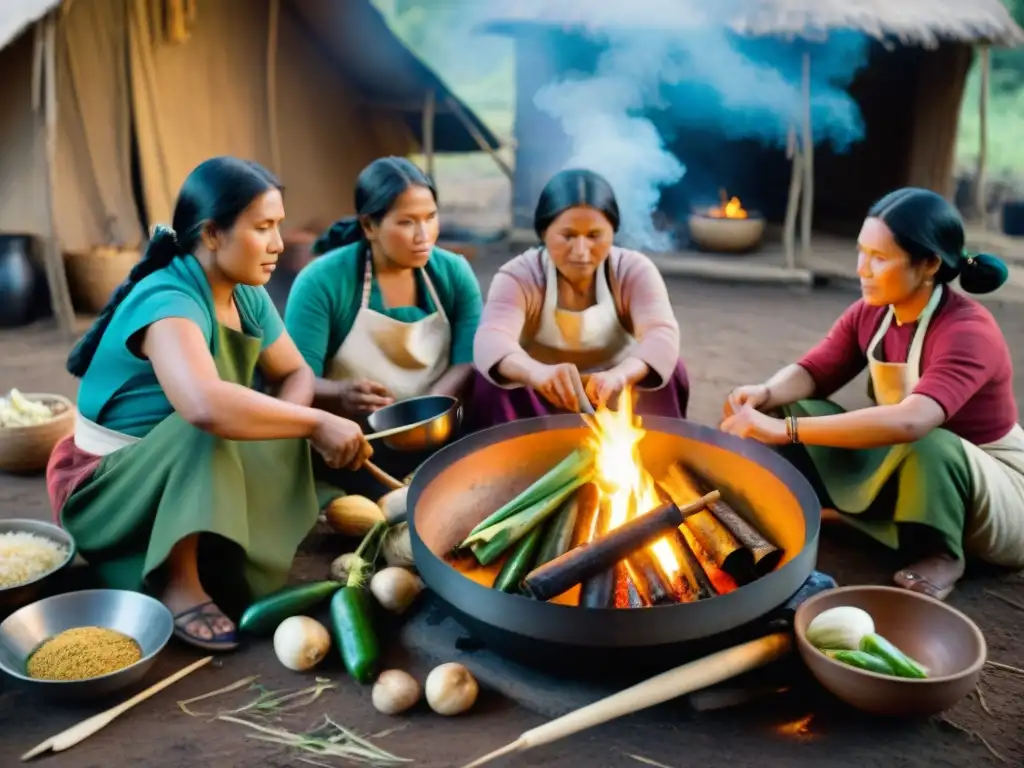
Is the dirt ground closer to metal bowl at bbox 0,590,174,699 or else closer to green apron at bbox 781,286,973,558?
metal bowl at bbox 0,590,174,699

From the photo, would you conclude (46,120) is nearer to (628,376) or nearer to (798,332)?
(628,376)

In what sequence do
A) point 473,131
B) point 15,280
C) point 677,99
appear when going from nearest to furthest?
point 15,280 < point 473,131 < point 677,99

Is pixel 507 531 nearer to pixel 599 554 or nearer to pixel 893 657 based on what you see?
pixel 599 554

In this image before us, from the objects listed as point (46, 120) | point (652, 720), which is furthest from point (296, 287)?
point (46, 120)

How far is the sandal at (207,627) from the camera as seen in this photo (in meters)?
2.58

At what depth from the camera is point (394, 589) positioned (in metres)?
2.70

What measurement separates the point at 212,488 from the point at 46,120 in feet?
14.1

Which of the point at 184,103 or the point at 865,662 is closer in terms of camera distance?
the point at 865,662

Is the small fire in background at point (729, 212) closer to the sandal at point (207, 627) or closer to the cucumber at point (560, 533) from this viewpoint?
the cucumber at point (560, 533)

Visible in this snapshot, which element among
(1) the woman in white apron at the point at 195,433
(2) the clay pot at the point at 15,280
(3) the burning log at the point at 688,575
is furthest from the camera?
(2) the clay pot at the point at 15,280


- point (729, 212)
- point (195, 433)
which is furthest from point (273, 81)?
point (195, 433)

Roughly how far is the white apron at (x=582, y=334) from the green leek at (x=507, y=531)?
939mm

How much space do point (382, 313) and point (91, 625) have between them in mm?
1480

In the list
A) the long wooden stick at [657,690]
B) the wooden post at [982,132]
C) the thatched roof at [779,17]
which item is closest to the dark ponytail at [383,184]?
the long wooden stick at [657,690]
